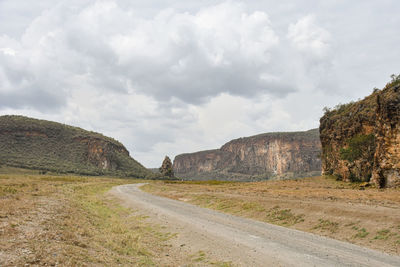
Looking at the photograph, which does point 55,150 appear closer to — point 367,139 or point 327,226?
point 367,139

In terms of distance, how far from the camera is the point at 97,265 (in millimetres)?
8039

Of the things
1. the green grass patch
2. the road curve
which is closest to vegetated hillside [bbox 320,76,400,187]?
the green grass patch

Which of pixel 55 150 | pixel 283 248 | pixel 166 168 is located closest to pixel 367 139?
pixel 283 248

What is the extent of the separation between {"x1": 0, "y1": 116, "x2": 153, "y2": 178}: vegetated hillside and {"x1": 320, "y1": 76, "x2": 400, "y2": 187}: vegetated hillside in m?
102

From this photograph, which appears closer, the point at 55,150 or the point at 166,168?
the point at 55,150

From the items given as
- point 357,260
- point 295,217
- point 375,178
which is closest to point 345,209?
point 295,217

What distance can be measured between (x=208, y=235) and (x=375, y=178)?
40.3 meters

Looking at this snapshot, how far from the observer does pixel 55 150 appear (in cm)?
14062

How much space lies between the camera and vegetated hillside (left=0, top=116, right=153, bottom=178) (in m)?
121

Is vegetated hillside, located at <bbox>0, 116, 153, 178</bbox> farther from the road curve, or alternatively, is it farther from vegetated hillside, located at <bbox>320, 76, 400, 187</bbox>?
the road curve

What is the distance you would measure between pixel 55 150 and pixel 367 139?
136 metres

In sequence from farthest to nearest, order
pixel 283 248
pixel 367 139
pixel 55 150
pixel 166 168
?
pixel 166 168 → pixel 55 150 → pixel 367 139 → pixel 283 248

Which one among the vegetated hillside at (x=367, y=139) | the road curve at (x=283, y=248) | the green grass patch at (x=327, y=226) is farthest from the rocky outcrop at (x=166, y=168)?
the road curve at (x=283, y=248)

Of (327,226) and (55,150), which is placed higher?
(55,150)
